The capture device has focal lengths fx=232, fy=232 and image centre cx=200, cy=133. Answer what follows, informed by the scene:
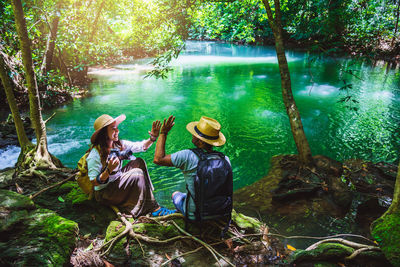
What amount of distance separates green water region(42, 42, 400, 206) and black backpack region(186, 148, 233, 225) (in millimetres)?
3174

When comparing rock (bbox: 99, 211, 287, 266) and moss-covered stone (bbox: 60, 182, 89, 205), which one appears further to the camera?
moss-covered stone (bbox: 60, 182, 89, 205)

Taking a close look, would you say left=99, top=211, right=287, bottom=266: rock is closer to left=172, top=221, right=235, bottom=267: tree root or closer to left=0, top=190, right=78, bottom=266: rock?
left=172, top=221, right=235, bottom=267: tree root

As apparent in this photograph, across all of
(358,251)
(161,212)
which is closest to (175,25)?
(161,212)

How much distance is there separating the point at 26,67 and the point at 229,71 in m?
22.1

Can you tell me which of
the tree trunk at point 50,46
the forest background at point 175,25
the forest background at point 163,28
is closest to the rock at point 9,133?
the forest background at point 163,28

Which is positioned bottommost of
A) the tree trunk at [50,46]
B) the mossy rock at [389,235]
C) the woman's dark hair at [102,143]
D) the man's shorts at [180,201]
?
the man's shorts at [180,201]

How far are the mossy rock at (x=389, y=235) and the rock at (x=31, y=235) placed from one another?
129 inches

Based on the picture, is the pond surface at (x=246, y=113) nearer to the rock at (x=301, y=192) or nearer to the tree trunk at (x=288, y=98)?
the tree trunk at (x=288, y=98)

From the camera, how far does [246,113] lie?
13.5 m

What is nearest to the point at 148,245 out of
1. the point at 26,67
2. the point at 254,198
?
the point at 254,198

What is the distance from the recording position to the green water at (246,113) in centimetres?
870

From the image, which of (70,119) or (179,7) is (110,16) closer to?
(70,119)

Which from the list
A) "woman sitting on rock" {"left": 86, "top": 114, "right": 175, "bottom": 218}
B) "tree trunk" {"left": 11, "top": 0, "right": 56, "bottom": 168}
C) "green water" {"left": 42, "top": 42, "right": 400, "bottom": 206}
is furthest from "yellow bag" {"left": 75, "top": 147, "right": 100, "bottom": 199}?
"green water" {"left": 42, "top": 42, "right": 400, "bottom": 206}

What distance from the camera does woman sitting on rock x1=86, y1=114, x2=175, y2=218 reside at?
3.26m
